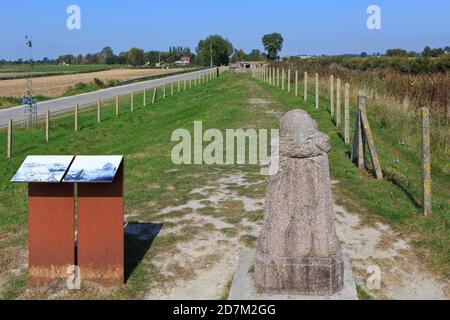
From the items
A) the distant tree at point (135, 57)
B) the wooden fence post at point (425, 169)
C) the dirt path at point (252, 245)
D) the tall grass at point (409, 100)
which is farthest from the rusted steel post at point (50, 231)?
the distant tree at point (135, 57)

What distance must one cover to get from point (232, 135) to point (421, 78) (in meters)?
9.81

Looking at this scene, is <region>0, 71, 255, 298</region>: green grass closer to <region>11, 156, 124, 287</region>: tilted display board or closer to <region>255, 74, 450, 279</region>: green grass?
<region>11, 156, 124, 287</region>: tilted display board

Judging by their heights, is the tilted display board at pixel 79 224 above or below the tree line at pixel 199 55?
below

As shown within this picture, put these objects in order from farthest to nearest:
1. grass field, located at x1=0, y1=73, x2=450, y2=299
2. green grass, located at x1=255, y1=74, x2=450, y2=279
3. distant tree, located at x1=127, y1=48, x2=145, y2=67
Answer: distant tree, located at x1=127, y1=48, x2=145, y2=67
green grass, located at x1=255, y1=74, x2=450, y2=279
grass field, located at x1=0, y1=73, x2=450, y2=299

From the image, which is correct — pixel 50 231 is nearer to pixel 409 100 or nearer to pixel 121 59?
pixel 409 100

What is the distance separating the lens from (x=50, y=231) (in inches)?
210

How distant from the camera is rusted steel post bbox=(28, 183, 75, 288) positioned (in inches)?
208

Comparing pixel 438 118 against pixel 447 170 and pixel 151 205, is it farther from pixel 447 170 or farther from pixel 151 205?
pixel 151 205

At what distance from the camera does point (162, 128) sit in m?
19.2

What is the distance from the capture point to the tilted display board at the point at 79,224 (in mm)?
5289

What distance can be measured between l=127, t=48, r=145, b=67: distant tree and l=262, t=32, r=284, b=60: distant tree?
40.0m

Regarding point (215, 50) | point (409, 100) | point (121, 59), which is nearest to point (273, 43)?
point (215, 50)

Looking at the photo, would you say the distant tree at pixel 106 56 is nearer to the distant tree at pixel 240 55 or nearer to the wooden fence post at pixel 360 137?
the distant tree at pixel 240 55

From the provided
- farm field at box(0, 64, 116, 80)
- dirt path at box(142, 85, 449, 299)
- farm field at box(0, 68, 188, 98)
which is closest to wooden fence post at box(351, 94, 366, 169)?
dirt path at box(142, 85, 449, 299)
